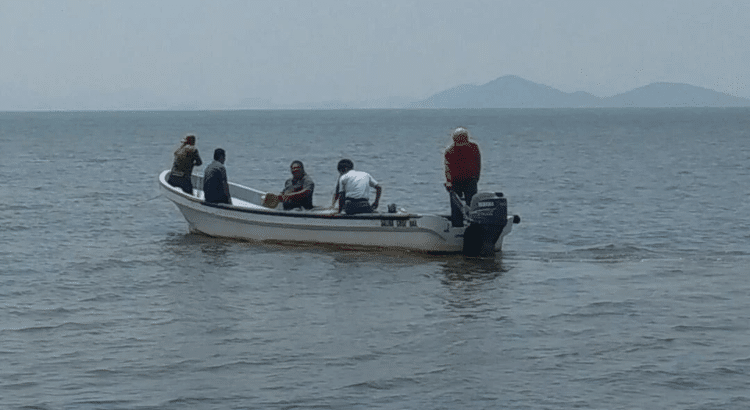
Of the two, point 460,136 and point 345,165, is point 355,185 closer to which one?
point 345,165

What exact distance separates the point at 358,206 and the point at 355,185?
0.38m

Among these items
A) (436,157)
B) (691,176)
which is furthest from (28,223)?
(436,157)

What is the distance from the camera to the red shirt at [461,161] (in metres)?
17.8

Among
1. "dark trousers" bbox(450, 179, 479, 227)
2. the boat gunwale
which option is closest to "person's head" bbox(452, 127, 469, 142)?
"dark trousers" bbox(450, 179, 479, 227)

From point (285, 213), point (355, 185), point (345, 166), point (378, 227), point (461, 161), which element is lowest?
point (378, 227)

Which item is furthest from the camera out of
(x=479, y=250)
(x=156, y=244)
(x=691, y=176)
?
(x=691, y=176)

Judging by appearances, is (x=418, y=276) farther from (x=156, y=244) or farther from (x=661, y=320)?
(x=156, y=244)

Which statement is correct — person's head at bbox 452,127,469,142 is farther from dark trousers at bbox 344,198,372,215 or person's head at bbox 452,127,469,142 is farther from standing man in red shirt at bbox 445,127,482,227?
dark trousers at bbox 344,198,372,215

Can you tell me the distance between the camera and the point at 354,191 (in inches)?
Answer: 731

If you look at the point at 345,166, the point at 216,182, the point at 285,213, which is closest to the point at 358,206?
the point at 345,166

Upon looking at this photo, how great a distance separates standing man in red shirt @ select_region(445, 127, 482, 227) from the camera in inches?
702

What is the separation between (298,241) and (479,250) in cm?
362

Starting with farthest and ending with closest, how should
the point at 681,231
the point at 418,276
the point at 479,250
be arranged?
the point at 681,231 < the point at 479,250 < the point at 418,276

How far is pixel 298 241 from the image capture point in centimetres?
1961
